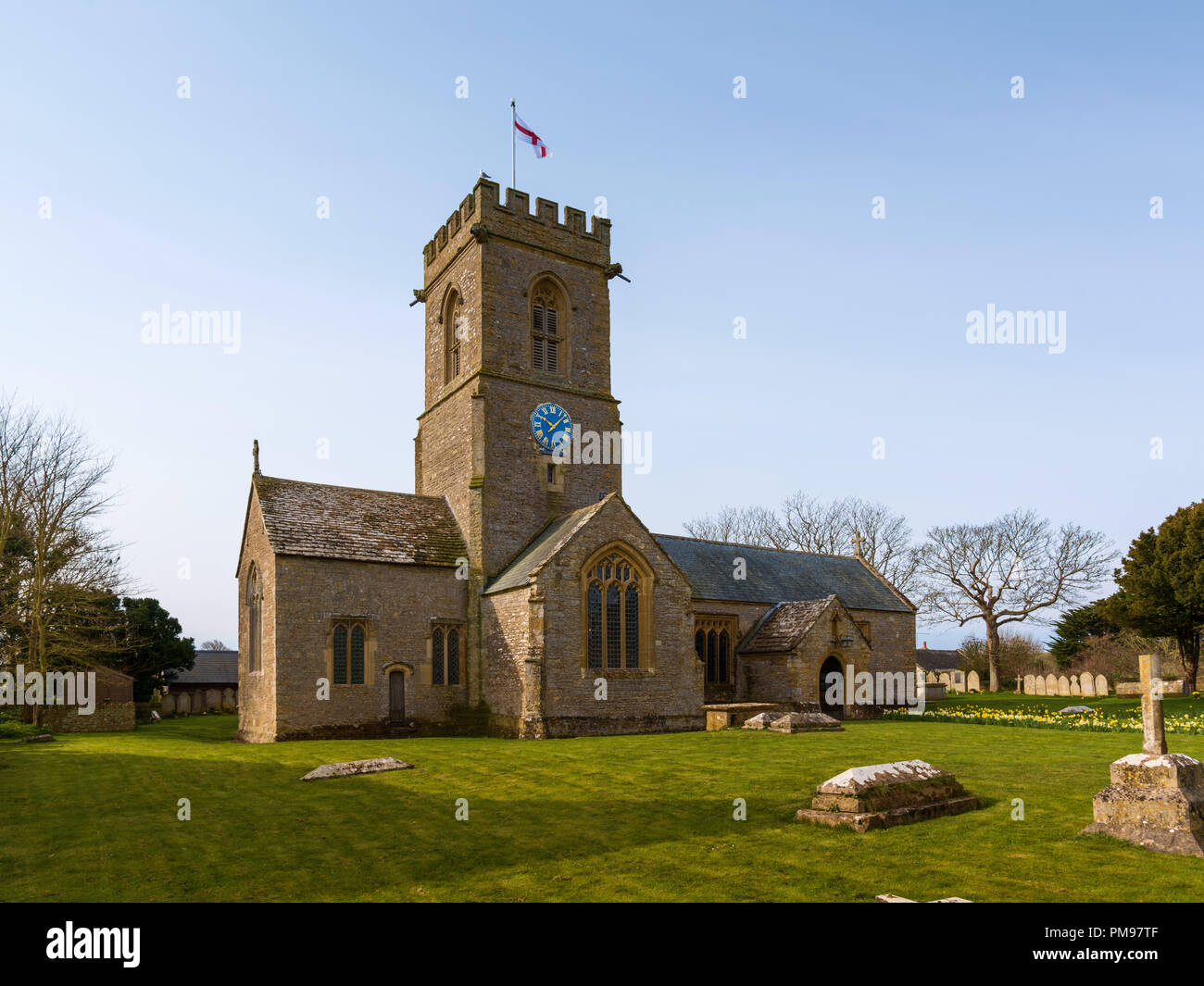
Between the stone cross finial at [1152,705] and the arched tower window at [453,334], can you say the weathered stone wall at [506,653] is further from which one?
the stone cross finial at [1152,705]

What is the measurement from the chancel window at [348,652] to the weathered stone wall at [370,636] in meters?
0.15

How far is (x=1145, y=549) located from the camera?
43.7 meters

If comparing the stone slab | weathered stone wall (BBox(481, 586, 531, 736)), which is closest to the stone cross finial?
the stone slab

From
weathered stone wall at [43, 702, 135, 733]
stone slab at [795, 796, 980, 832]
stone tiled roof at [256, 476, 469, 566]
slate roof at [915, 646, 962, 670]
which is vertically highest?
stone tiled roof at [256, 476, 469, 566]

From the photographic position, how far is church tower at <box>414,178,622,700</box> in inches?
1138

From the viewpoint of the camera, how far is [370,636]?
26.0 m

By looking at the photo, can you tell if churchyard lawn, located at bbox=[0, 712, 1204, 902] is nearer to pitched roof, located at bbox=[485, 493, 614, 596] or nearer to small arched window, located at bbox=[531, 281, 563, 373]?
pitched roof, located at bbox=[485, 493, 614, 596]

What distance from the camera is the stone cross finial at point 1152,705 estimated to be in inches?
391

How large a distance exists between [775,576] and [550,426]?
15141mm

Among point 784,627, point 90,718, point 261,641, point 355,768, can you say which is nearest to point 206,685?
point 90,718

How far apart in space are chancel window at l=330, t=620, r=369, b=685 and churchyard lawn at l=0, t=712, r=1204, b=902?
21.2 feet

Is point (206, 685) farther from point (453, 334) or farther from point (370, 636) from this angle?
point (453, 334)
